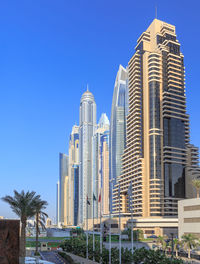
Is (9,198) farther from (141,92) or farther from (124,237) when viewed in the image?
(141,92)

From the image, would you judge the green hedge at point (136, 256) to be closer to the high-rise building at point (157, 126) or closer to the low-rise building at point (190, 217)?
the low-rise building at point (190, 217)

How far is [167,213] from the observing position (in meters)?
174

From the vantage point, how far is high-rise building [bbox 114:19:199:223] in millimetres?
177625

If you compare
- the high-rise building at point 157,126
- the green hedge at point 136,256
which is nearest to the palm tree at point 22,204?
the green hedge at point 136,256

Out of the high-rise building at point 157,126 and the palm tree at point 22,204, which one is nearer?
the palm tree at point 22,204

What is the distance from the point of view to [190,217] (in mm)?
107312

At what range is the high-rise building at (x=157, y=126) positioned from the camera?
178 metres

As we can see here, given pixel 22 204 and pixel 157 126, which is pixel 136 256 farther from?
pixel 157 126

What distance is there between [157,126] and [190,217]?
81.3 metres

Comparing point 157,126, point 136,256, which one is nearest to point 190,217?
point 136,256

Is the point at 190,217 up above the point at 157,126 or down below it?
below

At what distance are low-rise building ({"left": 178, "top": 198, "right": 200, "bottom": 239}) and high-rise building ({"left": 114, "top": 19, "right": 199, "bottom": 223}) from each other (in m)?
59.4

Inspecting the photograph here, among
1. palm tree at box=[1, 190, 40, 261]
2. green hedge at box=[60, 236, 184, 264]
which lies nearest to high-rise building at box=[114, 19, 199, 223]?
green hedge at box=[60, 236, 184, 264]

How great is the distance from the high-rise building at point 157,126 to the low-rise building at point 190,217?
59.4 meters
